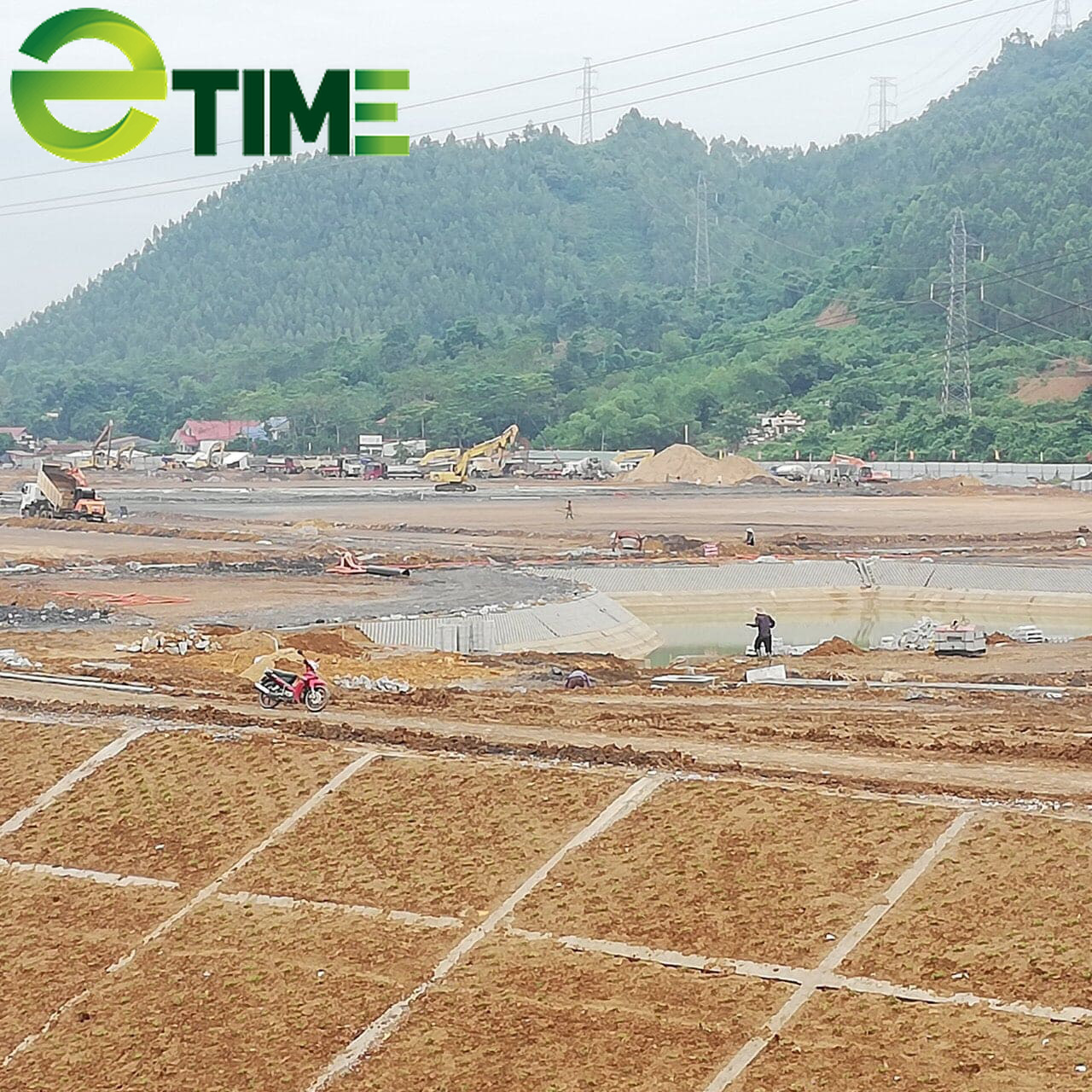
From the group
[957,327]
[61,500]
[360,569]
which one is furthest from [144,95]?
[957,327]

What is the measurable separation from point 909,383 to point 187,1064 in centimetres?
11887

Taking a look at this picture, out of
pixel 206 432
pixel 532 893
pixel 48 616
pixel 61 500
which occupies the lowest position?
pixel 532 893

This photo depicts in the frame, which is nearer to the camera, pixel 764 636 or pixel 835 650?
pixel 764 636

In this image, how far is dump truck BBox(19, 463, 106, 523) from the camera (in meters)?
67.6

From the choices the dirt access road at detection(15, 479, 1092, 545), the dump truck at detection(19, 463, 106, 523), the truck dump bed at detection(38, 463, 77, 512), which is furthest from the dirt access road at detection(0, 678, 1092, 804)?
the truck dump bed at detection(38, 463, 77, 512)

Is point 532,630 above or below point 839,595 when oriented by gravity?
above

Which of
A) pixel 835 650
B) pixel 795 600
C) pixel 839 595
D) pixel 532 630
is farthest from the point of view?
pixel 839 595

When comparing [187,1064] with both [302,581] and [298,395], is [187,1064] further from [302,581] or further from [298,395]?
[298,395]

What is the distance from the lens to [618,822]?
58.1ft

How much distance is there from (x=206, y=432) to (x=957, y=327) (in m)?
71.7

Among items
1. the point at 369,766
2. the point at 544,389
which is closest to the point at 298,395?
the point at 544,389

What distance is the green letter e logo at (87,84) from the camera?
35.1 metres

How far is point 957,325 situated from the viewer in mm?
141250

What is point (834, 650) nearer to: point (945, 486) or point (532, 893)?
point (532, 893)
